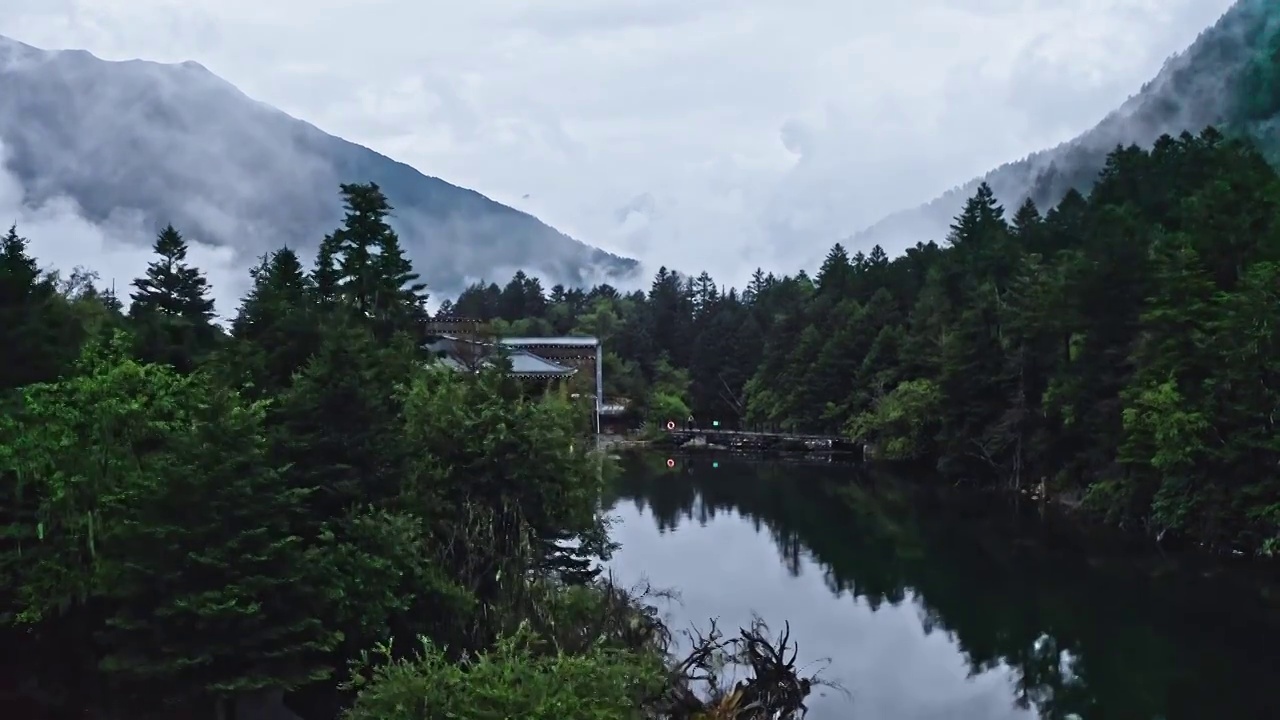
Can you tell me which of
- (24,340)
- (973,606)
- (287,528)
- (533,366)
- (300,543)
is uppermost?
(533,366)

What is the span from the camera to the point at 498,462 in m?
20.2

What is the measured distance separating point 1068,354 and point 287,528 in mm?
34289

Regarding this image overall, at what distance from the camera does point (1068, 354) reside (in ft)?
138

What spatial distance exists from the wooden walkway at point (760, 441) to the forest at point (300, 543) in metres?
39.8

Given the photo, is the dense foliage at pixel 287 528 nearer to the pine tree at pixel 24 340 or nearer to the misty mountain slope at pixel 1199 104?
the pine tree at pixel 24 340

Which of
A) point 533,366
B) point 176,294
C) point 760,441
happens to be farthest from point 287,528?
point 760,441

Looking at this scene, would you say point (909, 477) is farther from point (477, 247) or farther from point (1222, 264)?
point (477, 247)

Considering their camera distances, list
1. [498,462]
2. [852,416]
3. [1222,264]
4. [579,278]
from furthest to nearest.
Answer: [579,278] → [852,416] → [1222,264] → [498,462]

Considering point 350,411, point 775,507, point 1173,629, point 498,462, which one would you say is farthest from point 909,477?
point 350,411

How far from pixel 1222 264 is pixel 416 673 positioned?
1132 inches

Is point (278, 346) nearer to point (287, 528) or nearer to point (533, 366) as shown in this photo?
point (287, 528)

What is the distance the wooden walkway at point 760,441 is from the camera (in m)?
62.6

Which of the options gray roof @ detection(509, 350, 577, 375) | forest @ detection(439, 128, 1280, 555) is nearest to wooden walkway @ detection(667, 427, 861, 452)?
forest @ detection(439, 128, 1280, 555)

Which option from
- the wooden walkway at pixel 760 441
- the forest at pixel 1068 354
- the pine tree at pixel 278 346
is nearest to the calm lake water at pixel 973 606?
the forest at pixel 1068 354
